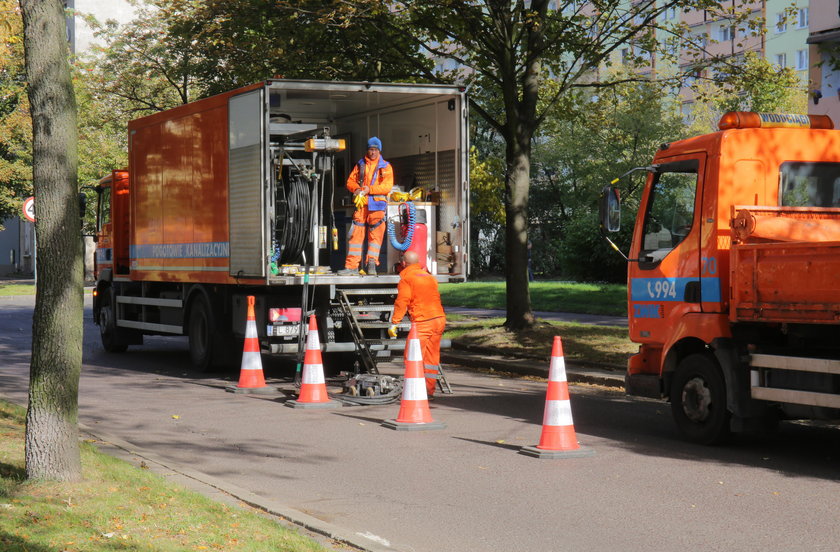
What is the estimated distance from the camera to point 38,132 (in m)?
6.85

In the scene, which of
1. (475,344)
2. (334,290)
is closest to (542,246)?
(475,344)

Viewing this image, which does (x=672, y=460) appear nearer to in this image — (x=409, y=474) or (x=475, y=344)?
(x=409, y=474)

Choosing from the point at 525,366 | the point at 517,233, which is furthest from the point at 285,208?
the point at 517,233

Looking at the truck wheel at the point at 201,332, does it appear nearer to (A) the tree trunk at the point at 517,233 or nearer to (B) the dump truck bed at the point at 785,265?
(A) the tree trunk at the point at 517,233

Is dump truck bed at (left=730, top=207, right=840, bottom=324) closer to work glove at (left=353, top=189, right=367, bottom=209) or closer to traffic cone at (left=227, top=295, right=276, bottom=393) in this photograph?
traffic cone at (left=227, top=295, right=276, bottom=393)

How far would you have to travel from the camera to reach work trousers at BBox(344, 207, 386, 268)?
14445 mm

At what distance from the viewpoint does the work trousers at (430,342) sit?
38.5 ft

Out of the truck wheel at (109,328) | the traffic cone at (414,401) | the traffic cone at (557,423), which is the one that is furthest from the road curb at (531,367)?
the truck wheel at (109,328)

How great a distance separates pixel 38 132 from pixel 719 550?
478 cm

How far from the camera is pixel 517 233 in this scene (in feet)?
60.0

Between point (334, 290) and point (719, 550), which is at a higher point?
point (334, 290)

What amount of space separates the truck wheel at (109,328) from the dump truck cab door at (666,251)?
35.9 ft

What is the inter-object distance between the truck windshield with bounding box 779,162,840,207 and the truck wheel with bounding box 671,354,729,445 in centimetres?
158

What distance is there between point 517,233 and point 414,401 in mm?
8518
